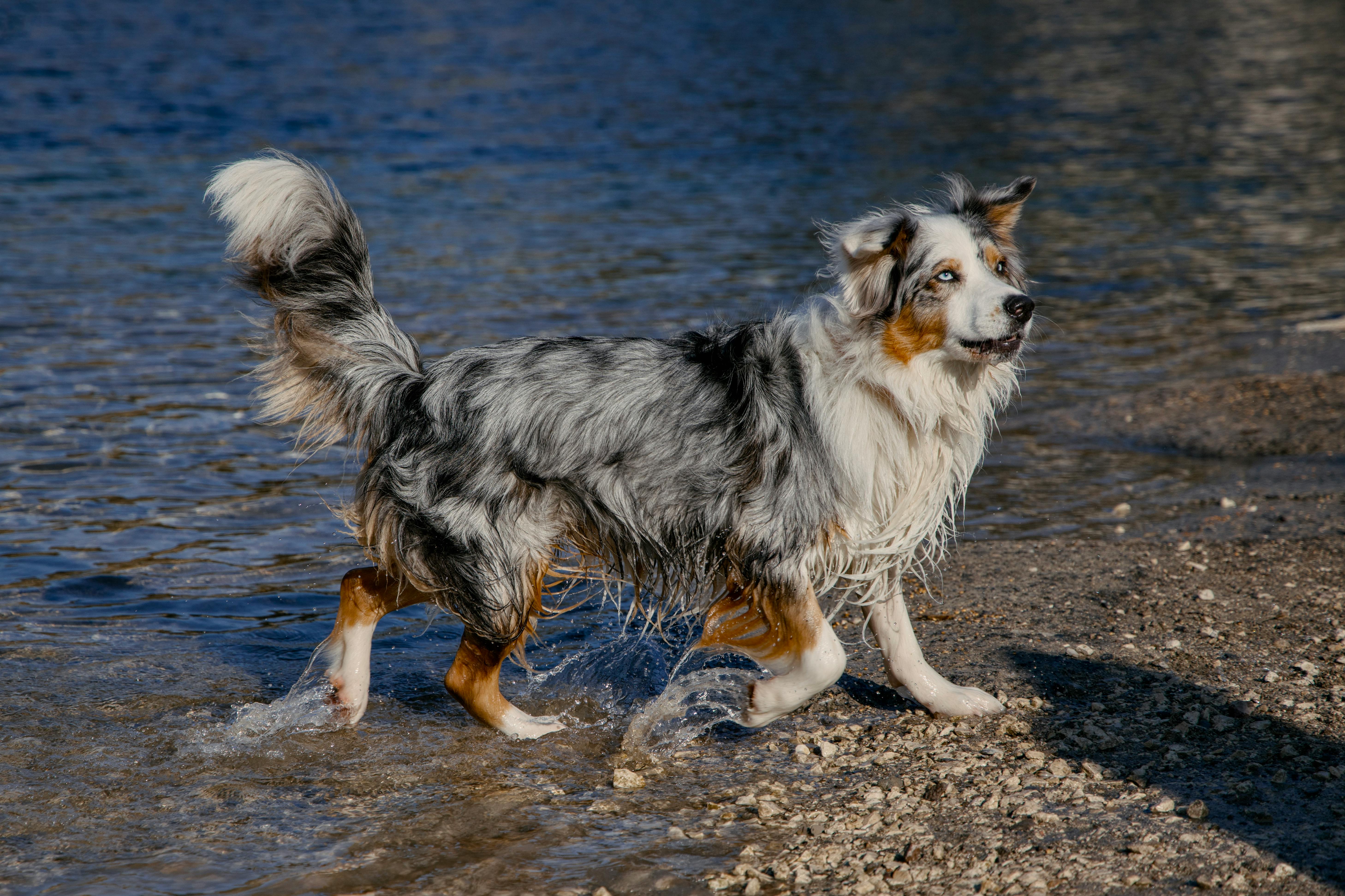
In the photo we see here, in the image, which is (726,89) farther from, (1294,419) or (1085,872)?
(1085,872)

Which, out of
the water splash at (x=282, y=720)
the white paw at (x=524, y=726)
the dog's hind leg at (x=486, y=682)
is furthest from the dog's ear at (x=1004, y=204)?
the water splash at (x=282, y=720)

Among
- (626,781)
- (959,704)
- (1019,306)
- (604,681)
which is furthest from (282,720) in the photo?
(1019,306)

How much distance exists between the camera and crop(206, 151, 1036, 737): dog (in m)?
4.29

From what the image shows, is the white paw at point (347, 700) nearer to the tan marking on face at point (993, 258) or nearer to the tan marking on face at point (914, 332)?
the tan marking on face at point (914, 332)

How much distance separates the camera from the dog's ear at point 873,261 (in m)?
4.17

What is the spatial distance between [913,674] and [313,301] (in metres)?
2.60

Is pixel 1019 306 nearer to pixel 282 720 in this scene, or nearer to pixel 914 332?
pixel 914 332

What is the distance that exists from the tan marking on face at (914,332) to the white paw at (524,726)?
1852mm

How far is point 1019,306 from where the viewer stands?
410cm

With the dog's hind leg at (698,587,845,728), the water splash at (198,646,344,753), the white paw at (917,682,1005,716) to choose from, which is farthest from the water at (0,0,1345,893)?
the white paw at (917,682,1005,716)

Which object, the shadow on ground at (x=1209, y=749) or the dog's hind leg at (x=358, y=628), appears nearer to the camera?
the shadow on ground at (x=1209, y=749)

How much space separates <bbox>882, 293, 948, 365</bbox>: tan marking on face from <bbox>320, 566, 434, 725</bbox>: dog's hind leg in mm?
→ 1898

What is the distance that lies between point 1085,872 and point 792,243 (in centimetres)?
Answer: 1062

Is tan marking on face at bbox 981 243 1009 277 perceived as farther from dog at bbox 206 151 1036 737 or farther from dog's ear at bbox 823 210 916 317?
dog's ear at bbox 823 210 916 317
